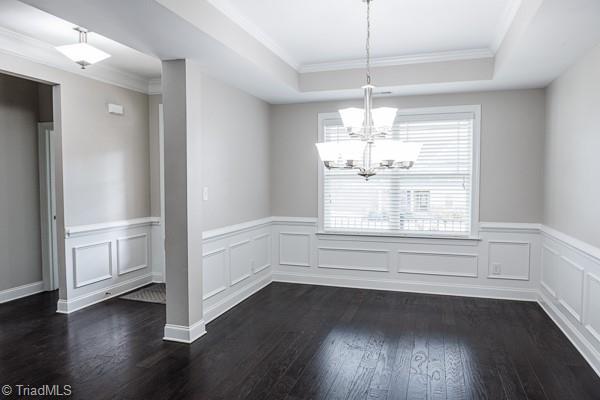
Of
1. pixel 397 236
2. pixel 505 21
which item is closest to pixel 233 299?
pixel 397 236

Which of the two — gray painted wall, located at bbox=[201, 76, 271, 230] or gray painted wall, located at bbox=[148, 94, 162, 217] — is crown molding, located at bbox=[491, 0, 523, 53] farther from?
gray painted wall, located at bbox=[148, 94, 162, 217]

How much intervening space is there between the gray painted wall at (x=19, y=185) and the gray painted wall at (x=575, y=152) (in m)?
5.49

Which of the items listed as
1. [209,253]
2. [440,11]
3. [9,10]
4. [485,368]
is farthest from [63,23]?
[485,368]

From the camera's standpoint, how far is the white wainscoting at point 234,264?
158 inches

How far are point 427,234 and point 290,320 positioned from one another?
201cm

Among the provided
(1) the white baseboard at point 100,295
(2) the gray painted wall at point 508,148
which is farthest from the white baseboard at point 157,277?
(2) the gray painted wall at point 508,148

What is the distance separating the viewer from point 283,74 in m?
4.29

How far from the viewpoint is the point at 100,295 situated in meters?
4.61

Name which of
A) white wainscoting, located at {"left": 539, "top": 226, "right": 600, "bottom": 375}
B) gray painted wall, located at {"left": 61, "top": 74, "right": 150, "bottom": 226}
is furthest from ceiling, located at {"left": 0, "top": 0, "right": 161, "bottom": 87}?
white wainscoting, located at {"left": 539, "top": 226, "right": 600, "bottom": 375}

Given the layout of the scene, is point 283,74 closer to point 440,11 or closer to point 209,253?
point 440,11

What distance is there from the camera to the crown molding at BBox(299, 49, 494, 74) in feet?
13.7

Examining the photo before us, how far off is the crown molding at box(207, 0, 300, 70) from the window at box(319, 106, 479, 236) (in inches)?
45.5

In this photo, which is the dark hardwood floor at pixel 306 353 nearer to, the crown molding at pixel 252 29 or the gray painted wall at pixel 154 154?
the gray painted wall at pixel 154 154

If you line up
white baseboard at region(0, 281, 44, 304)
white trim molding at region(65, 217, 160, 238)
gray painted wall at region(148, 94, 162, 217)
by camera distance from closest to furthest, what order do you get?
white trim molding at region(65, 217, 160, 238), white baseboard at region(0, 281, 44, 304), gray painted wall at region(148, 94, 162, 217)
